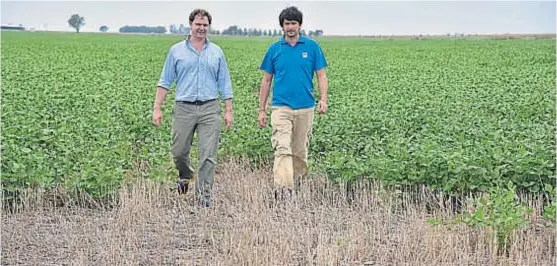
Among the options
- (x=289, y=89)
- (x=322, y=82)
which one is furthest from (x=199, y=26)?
(x=322, y=82)

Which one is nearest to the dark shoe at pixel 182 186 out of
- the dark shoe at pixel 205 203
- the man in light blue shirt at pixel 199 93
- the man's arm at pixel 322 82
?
the man in light blue shirt at pixel 199 93

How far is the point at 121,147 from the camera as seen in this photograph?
30.8 ft

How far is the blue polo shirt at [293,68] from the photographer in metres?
8.06

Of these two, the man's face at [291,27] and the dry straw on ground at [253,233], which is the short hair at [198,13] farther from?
the dry straw on ground at [253,233]

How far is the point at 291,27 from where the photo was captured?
7.85 meters

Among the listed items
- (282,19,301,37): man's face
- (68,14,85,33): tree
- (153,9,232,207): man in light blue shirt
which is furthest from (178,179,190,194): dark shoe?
(68,14,85,33): tree

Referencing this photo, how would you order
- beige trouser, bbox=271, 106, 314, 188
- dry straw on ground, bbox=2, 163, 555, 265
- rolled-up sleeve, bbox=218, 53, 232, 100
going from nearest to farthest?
dry straw on ground, bbox=2, 163, 555, 265 < rolled-up sleeve, bbox=218, 53, 232, 100 < beige trouser, bbox=271, 106, 314, 188

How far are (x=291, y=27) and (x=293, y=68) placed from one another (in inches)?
17.4

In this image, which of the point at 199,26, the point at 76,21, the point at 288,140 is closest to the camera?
the point at 199,26

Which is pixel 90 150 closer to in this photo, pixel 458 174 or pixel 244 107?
pixel 458 174

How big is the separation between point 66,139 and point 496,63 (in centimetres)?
2652

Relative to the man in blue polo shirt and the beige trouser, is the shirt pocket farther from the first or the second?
the beige trouser

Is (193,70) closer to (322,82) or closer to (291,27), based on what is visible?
(291,27)

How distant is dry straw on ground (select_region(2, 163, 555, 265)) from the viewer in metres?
5.92
